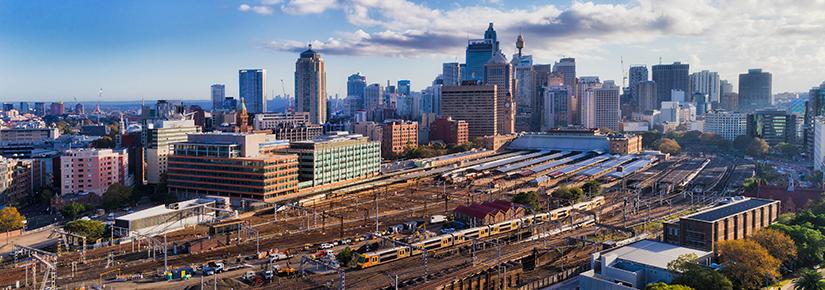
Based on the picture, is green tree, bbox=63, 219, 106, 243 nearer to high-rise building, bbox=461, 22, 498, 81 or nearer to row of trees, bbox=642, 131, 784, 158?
row of trees, bbox=642, 131, 784, 158

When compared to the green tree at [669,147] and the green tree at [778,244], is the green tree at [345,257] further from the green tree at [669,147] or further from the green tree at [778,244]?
the green tree at [669,147]

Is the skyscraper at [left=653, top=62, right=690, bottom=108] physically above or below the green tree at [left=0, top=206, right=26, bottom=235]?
above

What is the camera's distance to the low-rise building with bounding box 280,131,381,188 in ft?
154

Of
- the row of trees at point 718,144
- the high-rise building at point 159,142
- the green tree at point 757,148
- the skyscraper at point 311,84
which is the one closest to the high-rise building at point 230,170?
the high-rise building at point 159,142

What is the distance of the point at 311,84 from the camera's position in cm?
12925

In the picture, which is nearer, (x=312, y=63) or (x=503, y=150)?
(x=503, y=150)

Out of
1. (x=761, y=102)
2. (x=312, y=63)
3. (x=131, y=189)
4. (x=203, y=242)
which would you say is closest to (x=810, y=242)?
(x=203, y=242)

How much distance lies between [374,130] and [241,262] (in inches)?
2046

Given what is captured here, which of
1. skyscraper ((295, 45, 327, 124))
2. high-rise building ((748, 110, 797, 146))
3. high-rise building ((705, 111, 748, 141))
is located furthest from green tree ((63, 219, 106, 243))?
skyscraper ((295, 45, 327, 124))

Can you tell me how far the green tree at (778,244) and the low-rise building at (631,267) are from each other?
2.23 metres

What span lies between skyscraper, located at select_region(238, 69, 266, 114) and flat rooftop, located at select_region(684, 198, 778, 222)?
154668 mm

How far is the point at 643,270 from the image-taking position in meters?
22.8

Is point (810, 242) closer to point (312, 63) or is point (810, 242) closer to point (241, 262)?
point (241, 262)

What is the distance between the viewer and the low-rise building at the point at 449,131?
3418 inches
